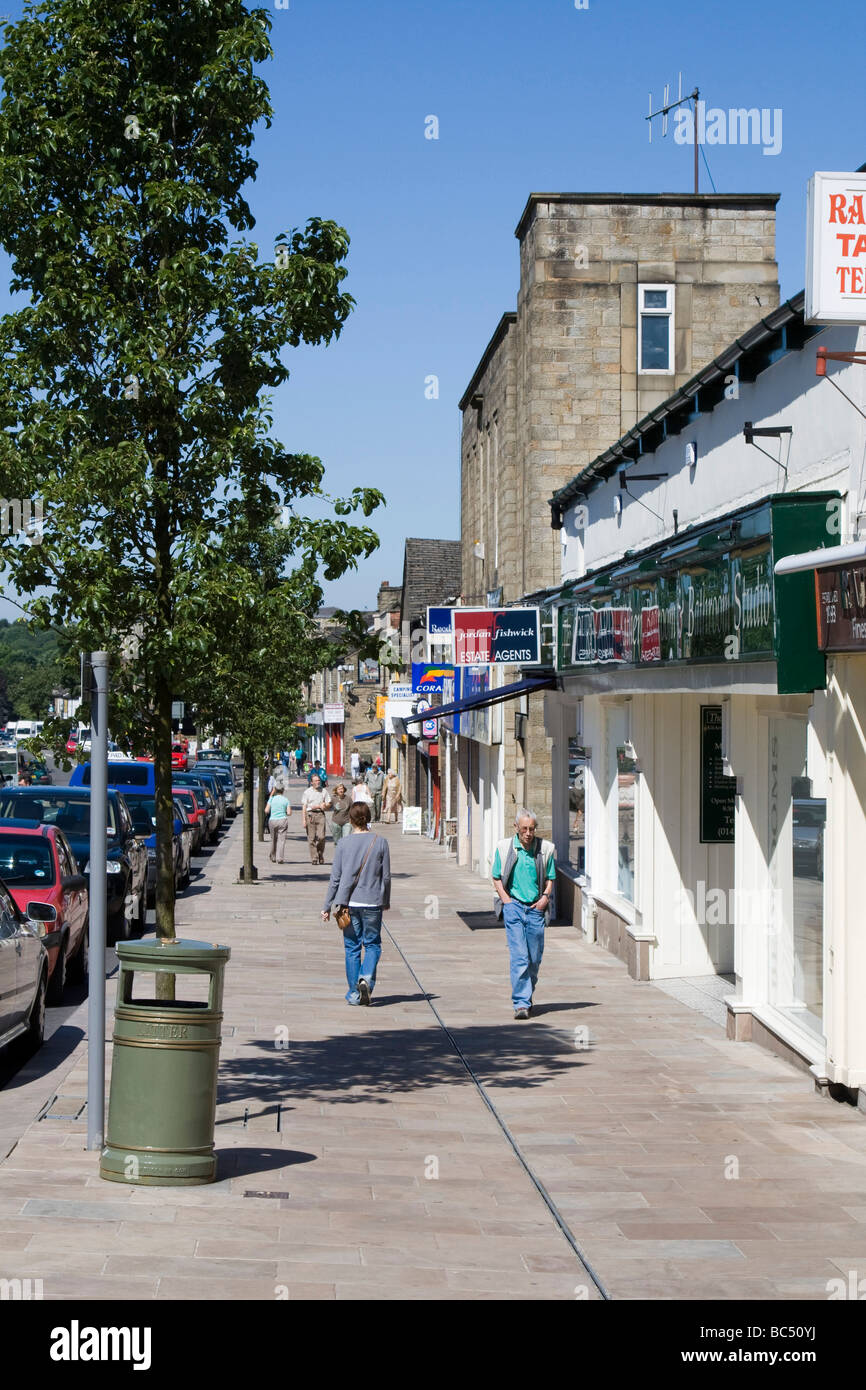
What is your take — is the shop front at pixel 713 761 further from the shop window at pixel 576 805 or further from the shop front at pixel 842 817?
the shop window at pixel 576 805

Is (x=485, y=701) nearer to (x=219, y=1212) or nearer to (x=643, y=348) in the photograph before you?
(x=643, y=348)

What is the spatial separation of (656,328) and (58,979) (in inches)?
584

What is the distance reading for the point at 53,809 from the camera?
21.3 m

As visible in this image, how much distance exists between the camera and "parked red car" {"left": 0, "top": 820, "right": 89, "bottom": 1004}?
578 inches

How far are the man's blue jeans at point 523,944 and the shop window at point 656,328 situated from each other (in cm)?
1318

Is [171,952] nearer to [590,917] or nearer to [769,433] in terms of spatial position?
[769,433]

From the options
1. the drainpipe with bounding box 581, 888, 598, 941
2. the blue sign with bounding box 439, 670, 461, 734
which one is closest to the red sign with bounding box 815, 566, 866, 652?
the drainpipe with bounding box 581, 888, 598, 941

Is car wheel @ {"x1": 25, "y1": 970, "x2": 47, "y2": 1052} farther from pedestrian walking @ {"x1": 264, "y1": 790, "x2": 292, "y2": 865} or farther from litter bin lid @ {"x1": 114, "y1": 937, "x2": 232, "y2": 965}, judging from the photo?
pedestrian walking @ {"x1": 264, "y1": 790, "x2": 292, "y2": 865}

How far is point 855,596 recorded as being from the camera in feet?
31.3

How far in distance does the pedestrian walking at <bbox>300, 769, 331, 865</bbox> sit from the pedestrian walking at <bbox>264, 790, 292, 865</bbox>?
1.50 ft

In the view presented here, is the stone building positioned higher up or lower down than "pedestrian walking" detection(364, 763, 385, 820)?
higher up

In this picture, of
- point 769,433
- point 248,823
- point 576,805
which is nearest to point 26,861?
point 769,433

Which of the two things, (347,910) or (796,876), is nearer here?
(796,876)

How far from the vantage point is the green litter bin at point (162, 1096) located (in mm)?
8086
